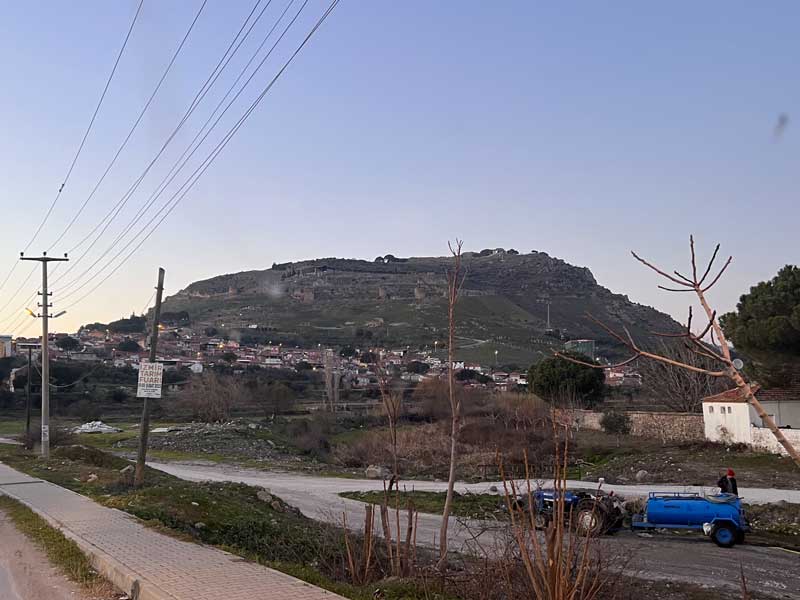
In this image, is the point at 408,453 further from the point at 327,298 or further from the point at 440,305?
the point at 327,298

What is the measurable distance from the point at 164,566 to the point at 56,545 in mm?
3712

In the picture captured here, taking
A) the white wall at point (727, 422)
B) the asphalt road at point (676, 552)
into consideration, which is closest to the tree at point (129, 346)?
the white wall at point (727, 422)

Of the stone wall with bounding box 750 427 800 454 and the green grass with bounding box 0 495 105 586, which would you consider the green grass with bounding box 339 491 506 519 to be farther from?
the stone wall with bounding box 750 427 800 454

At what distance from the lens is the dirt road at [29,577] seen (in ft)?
28.9

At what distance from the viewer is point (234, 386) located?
7850cm

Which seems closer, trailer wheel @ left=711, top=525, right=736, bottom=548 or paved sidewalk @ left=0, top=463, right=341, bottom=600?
paved sidewalk @ left=0, top=463, right=341, bottom=600

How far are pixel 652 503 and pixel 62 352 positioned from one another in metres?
114

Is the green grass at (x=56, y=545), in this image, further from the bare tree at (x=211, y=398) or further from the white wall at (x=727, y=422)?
the bare tree at (x=211, y=398)

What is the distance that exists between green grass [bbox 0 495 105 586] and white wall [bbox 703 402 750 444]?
1251 inches

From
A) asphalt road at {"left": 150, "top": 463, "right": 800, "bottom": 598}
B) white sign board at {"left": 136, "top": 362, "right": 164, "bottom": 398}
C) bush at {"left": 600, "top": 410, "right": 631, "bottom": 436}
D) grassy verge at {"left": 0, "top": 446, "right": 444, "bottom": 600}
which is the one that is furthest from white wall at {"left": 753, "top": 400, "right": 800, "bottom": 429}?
white sign board at {"left": 136, "top": 362, "right": 164, "bottom": 398}

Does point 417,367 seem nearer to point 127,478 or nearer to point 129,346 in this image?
point 127,478

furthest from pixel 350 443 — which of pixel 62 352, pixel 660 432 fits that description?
pixel 62 352

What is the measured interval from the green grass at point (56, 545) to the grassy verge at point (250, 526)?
1536 mm

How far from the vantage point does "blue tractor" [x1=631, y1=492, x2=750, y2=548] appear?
54.8 feet
